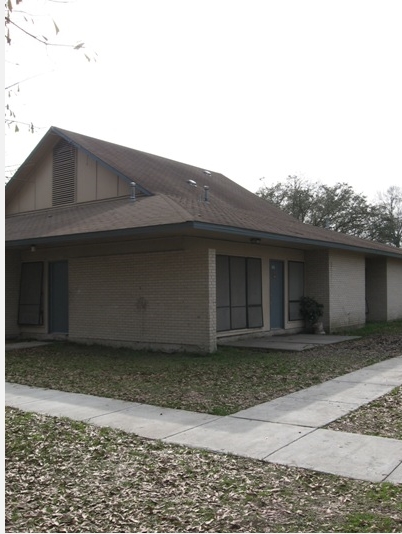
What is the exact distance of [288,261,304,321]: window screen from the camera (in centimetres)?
1719

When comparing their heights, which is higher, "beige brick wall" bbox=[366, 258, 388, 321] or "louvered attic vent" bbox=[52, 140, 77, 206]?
"louvered attic vent" bbox=[52, 140, 77, 206]

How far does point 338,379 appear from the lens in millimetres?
9320

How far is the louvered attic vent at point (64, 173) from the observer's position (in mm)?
17094

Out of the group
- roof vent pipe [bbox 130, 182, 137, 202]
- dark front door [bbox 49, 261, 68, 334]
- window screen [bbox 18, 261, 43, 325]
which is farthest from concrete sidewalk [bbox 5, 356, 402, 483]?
window screen [bbox 18, 261, 43, 325]

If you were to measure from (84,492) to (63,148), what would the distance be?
1478cm

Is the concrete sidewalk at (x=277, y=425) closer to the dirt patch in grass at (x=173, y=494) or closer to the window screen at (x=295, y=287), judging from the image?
the dirt patch in grass at (x=173, y=494)

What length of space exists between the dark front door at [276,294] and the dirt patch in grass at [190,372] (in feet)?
8.89

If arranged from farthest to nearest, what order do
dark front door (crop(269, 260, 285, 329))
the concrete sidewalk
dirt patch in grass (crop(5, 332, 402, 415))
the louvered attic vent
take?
the louvered attic vent, dark front door (crop(269, 260, 285, 329)), dirt patch in grass (crop(5, 332, 402, 415)), the concrete sidewalk

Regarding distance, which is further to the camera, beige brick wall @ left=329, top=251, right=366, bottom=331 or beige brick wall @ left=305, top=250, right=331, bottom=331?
beige brick wall @ left=329, top=251, right=366, bottom=331

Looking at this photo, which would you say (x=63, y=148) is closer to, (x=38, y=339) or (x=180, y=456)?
(x=38, y=339)

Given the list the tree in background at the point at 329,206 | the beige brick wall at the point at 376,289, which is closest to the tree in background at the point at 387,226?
the tree in background at the point at 329,206

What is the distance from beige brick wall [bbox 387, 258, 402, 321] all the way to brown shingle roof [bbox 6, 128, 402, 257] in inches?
57.4

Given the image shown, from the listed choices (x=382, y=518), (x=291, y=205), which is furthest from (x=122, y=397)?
(x=291, y=205)

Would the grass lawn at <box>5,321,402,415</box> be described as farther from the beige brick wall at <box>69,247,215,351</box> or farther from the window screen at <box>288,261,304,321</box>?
the window screen at <box>288,261,304,321</box>
